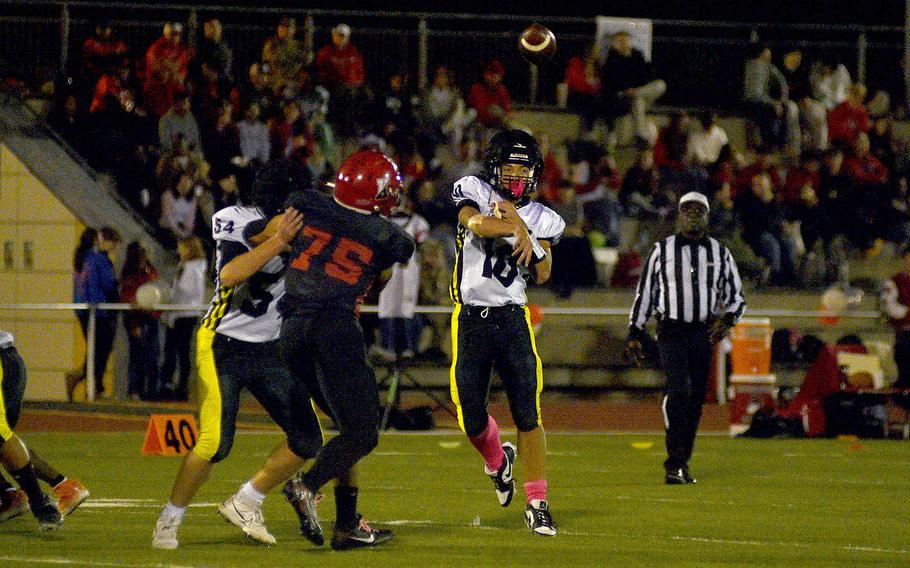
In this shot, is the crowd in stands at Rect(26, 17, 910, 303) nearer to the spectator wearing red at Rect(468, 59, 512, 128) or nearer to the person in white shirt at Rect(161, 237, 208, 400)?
the spectator wearing red at Rect(468, 59, 512, 128)

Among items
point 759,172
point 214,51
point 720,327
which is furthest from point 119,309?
point 759,172

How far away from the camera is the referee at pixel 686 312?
977 centimetres

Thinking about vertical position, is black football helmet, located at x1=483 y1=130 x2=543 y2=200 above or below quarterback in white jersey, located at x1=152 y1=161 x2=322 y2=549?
above

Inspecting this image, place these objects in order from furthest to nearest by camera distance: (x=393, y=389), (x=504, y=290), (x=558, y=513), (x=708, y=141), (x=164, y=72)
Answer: (x=708, y=141)
(x=164, y=72)
(x=393, y=389)
(x=558, y=513)
(x=504, y=290)

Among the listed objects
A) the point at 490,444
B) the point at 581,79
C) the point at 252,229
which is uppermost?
the point at 581,79

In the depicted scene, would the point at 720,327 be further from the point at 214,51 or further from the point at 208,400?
the point at 214,51

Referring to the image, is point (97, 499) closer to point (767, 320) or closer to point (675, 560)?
point (675, 560)

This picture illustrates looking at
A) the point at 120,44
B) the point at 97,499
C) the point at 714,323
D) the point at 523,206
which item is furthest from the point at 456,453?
the point at 120,44

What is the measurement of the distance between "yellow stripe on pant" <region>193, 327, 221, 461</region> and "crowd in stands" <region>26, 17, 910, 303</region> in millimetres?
9120

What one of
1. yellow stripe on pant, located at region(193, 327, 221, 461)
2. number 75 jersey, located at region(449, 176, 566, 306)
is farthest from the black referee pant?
yellow stripe on pant, located at region(193, 327, 221, 461)

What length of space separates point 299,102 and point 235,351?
10316 millimetres

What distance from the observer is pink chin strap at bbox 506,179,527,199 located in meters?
7.70

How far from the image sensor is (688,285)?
9875 mm

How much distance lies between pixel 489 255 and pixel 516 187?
0.35m
